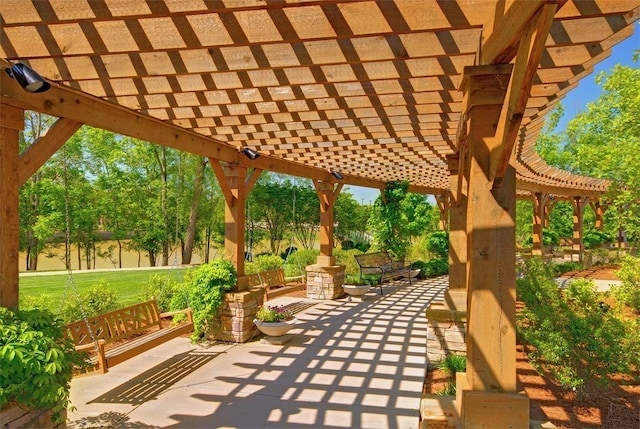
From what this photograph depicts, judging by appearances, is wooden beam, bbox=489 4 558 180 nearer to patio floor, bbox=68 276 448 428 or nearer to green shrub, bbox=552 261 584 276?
patio floor, bbox=68 276 448 428

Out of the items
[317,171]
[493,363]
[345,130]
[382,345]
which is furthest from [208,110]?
[317,171]

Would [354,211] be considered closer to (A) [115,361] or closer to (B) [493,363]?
(A) [115,361]

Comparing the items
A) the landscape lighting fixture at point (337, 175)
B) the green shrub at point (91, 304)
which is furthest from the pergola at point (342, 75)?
the landscape lighting fixture at point (337, 175)

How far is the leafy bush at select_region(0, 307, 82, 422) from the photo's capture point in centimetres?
249

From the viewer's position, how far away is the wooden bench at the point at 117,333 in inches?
170

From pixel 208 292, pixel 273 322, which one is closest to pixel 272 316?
pixel 273 322

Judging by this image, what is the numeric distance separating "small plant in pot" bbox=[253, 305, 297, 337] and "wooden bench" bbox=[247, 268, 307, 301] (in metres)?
2.74

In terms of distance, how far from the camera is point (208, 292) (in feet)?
20.0

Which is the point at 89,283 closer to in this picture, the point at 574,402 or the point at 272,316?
the point at 272,316

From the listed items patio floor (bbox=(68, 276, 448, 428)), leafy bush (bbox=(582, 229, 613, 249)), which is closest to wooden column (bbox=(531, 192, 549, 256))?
leafy bush (bbox=(582, 229, 613, 249))

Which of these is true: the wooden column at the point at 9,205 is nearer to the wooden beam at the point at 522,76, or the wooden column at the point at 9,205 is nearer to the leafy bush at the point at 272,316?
the wooden beam at the point at 522,76

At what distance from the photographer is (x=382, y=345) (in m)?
6.14

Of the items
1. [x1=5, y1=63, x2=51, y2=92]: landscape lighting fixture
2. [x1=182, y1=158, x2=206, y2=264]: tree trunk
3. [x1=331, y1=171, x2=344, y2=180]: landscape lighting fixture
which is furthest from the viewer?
[x1=182, y1=158, x2=206, y2=264]: tree trunk

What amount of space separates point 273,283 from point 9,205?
7.75 m
